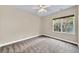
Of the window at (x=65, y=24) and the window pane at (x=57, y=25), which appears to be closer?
the window at (x=65, y=24)

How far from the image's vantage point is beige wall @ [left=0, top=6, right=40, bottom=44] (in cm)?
223

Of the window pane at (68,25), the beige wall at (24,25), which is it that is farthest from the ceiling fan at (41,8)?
the window pane at (68,25)

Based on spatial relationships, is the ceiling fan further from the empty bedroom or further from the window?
the window

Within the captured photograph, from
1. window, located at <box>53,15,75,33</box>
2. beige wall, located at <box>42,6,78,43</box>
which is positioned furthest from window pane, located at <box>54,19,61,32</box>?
beige wall, located at <box>42,6,78,43</box>

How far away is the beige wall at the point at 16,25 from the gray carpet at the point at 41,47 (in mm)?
165

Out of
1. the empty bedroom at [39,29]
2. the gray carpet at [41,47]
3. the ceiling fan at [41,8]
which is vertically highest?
the ceiling fan at [41,8]

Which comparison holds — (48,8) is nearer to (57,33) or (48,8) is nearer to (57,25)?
(57,25)

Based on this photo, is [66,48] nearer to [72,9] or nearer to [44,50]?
[44,50]

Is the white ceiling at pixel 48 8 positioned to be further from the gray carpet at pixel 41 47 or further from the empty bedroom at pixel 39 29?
the gray carpet at pixel 41 47

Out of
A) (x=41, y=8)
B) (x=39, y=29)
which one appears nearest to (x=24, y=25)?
(x=39, y=29)

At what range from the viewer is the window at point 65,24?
6.95 ft

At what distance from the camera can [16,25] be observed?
7.66ft
